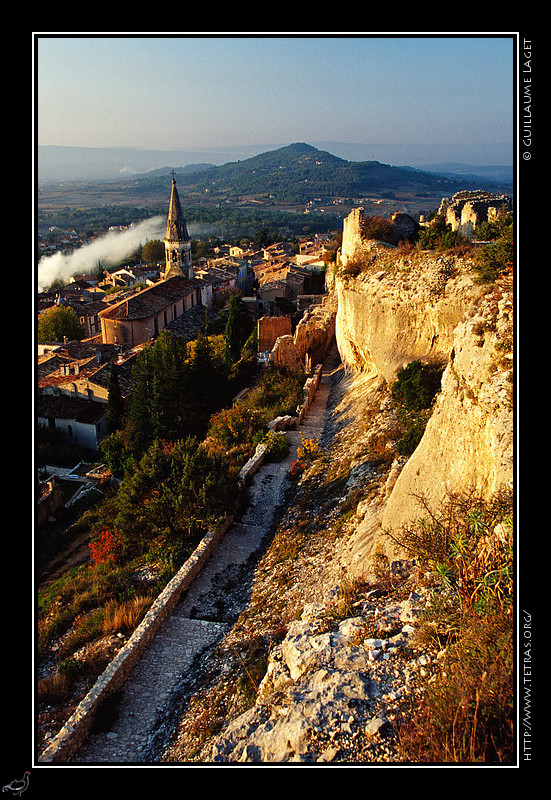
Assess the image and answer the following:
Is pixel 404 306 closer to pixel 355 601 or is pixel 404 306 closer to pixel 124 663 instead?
pixel 355 601

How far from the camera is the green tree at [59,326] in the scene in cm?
3662

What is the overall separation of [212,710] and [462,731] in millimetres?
3253

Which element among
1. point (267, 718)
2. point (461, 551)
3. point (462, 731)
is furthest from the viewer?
point (461, 551)

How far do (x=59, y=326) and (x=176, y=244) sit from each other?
1750 centimetres

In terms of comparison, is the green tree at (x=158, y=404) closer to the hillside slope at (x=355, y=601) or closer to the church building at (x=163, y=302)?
the hillside slope at (x=355, y=601)

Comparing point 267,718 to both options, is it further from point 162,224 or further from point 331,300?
point 162,224

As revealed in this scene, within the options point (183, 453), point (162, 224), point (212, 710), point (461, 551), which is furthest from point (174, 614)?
point (162, 224)

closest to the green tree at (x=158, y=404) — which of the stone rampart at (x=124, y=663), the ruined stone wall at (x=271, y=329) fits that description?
the ruined stone wall at (x=271, y=329)

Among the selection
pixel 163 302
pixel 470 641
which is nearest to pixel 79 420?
pixel 163 302

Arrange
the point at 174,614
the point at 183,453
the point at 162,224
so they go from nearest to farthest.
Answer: the point at 174,614
the point at 183,453
the point at 162,224

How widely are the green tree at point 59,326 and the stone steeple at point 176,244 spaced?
43.2 feet

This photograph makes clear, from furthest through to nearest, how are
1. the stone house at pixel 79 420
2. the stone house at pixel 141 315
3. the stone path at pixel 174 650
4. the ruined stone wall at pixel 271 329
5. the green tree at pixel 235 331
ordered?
the stone house at pixel 141 315, the green tree at pixel 235 331, the stone house at pixel 79 420, the ruined stone wall at pixel 271 329, the stone path at pixel 174 650

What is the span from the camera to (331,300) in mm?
23188

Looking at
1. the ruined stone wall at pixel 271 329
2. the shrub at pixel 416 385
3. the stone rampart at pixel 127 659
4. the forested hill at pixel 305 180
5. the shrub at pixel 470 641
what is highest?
the forested hill at pixel 305 180
